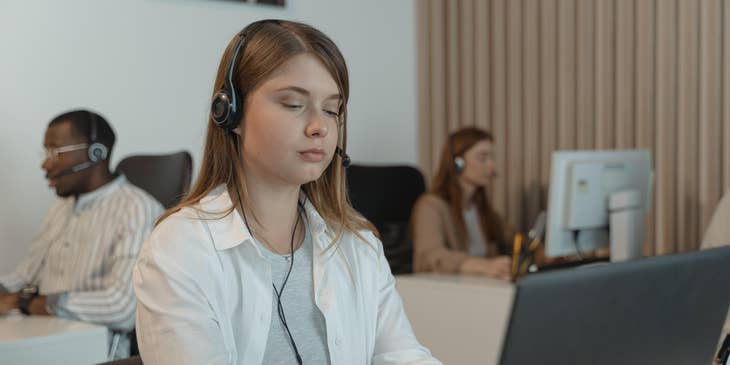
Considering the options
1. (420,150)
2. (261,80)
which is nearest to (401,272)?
Result: (420,150)

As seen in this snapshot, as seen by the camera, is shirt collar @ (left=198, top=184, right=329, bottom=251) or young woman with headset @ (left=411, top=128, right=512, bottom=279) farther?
young woman with headset @ (left=411, top=128, right=512, bottom=279)

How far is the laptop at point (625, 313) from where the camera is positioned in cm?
87

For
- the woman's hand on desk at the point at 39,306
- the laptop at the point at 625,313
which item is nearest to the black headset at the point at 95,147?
the woman's hand on desk at the point at 39,306

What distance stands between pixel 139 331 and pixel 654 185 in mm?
2969

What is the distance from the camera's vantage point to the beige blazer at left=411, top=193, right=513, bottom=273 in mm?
3535

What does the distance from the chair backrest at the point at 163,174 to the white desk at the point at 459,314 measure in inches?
32.2

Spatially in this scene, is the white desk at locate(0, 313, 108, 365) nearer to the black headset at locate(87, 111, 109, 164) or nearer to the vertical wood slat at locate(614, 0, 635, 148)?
the black headset at locate(87, 111, 109, 164)

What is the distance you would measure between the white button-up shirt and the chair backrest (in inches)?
51.3

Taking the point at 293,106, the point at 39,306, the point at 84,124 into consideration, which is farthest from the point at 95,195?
the point at 293,106

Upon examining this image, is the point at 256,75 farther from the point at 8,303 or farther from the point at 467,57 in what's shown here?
the point at 467,57

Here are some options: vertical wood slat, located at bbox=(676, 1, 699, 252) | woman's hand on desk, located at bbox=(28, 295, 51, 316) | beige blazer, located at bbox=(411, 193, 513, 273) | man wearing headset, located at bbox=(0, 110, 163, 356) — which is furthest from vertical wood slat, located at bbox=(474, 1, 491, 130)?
woman's hand on desk, located at bbox=(28, 295, 51, 316)

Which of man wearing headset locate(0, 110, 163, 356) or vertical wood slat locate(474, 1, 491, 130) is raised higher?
vertical wood slat locate(474, 1, 491, 130)

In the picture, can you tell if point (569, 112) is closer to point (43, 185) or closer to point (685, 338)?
point (43, 185)

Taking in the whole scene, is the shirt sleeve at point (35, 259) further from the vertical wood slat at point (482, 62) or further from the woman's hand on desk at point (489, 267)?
the vertical wood slat at point (482, 62)
